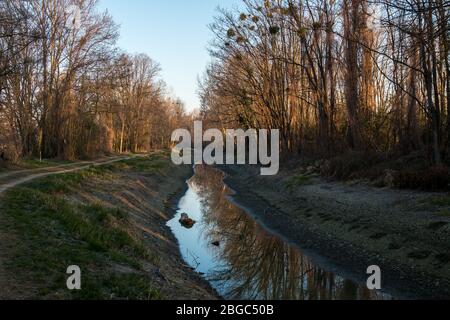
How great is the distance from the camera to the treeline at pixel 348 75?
54.1 ft

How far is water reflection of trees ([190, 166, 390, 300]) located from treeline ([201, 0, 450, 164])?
7159 millimetres

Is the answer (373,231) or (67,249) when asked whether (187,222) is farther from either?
(67,249)

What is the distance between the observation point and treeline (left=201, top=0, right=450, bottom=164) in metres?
16.5

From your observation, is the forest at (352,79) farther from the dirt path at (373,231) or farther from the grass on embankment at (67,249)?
the grass on embankment at (67,249)

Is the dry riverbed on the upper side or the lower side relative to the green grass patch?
lower

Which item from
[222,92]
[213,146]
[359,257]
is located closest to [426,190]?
[359,257]

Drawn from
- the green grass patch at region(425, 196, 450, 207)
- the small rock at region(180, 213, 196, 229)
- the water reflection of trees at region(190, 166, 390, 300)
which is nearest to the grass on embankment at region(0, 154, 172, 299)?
the water reflection of trees at region(190, 166, 390, 300)

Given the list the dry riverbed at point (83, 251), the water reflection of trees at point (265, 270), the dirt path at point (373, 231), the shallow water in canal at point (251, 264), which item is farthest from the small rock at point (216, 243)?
the dirt path at point (373, 231)

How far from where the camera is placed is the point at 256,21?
30.1 m

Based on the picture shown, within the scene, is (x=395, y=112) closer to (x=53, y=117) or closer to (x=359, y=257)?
(x=359, y=257)

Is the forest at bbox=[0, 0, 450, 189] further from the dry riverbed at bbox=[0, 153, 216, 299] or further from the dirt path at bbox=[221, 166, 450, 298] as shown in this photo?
the dry riverbed at bbox=[0, 153, 216, 299]

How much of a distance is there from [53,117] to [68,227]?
77.7 feet

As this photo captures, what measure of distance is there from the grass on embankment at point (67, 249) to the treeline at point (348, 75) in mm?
9799

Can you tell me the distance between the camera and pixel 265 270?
1105 cm
